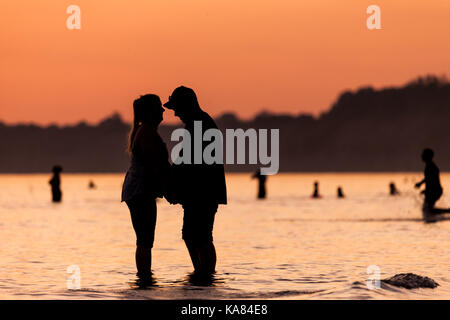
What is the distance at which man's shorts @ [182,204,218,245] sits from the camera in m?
11.3

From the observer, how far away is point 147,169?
1112cm

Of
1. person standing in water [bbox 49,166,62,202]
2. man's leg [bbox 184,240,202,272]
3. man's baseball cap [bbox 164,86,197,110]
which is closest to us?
man's baseball cap [bbox 164,86,197,110]

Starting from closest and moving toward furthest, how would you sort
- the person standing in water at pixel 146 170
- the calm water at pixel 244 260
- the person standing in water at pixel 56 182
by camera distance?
the calm water at pixel 244 260 → the person standing in water at pixel 146 170 → the person standing in water at pixel 56 182

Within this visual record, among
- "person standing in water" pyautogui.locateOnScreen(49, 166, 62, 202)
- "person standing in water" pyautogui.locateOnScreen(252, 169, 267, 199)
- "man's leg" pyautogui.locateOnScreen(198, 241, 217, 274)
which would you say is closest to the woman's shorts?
"man's leg" pyautogui.locateOnScreen(198, 241, 217, 274)

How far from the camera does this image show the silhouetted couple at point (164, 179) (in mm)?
11109

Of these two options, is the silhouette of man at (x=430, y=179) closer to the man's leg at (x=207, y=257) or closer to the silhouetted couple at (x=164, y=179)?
the man's leg at (x=207, y=257)

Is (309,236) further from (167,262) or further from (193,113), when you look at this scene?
(193,113)

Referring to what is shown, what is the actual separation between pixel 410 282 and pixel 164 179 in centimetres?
310

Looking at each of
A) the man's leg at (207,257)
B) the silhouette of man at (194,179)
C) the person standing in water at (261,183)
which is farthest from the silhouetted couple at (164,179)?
the person standing in water at (261,183)

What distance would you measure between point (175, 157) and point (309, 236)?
10.1 metres

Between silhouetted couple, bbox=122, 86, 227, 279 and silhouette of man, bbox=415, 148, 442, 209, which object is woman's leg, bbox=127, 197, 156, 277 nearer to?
silhouetted couple, bbox=122, 86, 227, 279

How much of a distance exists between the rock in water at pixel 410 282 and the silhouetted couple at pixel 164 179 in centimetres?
223

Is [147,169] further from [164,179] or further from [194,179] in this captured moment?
[194,179]

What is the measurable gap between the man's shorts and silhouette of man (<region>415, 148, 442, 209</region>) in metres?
12.5
